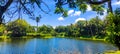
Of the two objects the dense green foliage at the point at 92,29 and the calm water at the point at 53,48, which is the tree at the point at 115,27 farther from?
the dense green foliage at the point at 92,29

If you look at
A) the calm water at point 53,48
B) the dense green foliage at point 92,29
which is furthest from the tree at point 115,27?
the dense green foliage at point 92,29

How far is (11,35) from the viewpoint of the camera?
138 metres

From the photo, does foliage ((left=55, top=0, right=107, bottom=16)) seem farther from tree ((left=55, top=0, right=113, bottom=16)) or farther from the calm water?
the calm water

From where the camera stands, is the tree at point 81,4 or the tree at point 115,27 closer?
the tree at point 81,4

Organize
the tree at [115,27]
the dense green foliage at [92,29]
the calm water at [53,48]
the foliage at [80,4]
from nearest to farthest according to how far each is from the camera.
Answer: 1. the foliage at [80,4]
2. the tree at [115,27]
3. the calm water at [53,48]
4. the dense green foliage at [92,29]

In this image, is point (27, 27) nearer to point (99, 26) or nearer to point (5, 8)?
point (99, 26)

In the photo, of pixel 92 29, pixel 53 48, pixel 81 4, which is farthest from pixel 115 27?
pixel 92 29

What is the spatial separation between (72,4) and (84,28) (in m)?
149

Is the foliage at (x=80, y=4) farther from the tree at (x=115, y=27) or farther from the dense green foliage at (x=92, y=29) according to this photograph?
the dense green foliage at (x=92, y=29)

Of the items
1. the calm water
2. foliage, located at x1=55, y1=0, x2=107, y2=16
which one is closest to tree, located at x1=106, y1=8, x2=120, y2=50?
foliage, located at x1=55, y1=0, x2=107, y2=16

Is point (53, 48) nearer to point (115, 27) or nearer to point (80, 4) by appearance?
point (115, 27)

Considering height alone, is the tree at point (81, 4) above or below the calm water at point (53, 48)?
above

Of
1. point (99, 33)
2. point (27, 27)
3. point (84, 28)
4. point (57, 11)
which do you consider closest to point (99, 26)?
point (99, 33)

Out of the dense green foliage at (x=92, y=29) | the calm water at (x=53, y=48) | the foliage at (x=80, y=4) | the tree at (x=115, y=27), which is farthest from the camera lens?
the dense green foliage at (x=92, y=29)
